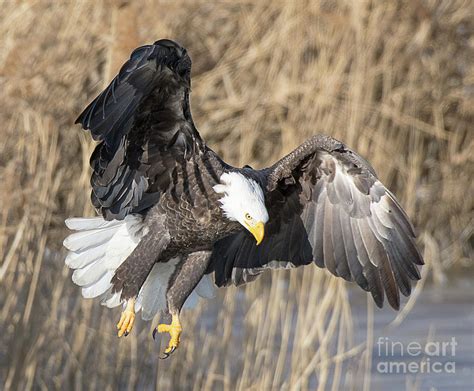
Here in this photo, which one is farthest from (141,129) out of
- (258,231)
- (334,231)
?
(334,231)

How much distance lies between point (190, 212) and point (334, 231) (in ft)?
3.21

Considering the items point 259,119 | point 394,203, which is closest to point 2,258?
point 394,203

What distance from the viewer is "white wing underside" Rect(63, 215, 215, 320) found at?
662cm

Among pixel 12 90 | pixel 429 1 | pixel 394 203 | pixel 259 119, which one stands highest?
pixel 429 1

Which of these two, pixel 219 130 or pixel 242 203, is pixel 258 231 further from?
pixel 219 130

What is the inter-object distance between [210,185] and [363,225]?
1.01m

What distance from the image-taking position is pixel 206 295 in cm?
696

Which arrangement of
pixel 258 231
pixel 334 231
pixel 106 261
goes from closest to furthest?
1. pixel 258 231
2. pixel 106 261
3. pixel 334 231

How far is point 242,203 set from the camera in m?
6.04

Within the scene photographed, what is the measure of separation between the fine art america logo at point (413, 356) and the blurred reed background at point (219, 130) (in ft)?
2.09

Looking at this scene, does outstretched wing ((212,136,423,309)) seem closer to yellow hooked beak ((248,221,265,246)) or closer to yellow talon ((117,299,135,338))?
yellow hooked beak ((248,221,265,246))

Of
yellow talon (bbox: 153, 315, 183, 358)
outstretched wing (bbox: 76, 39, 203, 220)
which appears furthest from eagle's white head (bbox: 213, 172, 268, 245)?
yellow talon (bbox: 153, 315, 183, 358)

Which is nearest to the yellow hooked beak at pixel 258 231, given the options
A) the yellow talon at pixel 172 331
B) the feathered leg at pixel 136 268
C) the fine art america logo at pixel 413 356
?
the feathered leg at pixel 136 268

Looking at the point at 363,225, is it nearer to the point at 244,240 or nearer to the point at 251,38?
the point at 244,240
